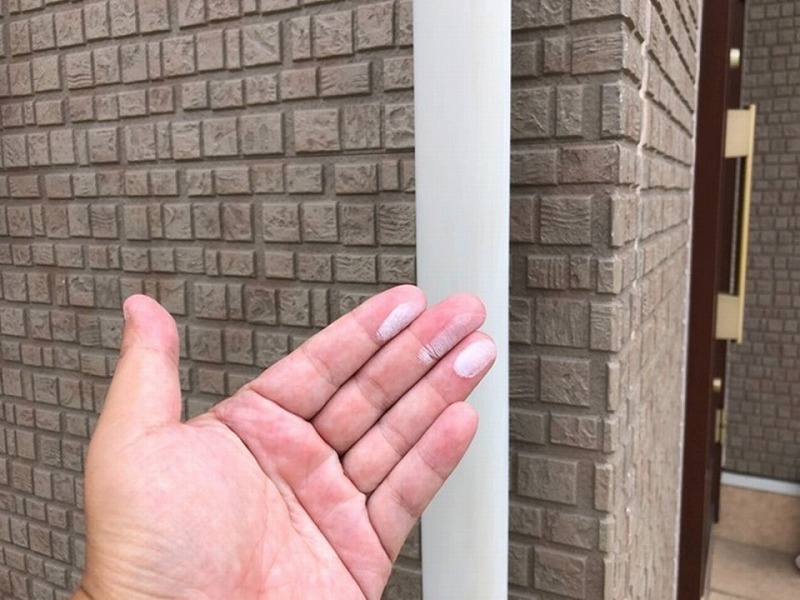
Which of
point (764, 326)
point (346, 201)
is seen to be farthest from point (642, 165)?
point (764, 326)

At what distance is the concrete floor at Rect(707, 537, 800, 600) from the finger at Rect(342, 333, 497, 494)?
3.13 meters

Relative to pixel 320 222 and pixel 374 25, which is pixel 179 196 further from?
pixel 374 25

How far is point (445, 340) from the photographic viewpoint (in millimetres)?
979

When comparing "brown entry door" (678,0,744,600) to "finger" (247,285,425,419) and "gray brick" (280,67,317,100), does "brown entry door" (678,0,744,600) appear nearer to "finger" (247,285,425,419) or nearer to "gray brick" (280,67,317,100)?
"gray brick" (280,67,317,100)

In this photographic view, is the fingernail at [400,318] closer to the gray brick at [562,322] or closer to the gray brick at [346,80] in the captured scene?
the gray brick at [562,322]

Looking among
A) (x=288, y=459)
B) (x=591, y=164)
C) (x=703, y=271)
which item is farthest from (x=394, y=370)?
(x=703, y=271)

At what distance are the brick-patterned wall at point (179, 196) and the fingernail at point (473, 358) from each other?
0.35 metres

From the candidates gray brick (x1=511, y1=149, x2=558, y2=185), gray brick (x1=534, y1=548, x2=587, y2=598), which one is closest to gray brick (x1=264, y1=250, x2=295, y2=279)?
gray brick (x1=511, y1=149, x2=558, y2=185)

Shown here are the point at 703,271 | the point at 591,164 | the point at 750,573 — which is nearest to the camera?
the point at 591,164

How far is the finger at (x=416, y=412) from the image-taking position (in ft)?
3.20

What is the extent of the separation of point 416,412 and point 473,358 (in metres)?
0.11

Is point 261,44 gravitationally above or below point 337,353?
above

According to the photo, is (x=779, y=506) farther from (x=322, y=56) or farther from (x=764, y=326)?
(x=322, y=56)

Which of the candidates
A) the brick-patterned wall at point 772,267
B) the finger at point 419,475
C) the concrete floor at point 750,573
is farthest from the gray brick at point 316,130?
the brick-patterned wall at point 772,267
